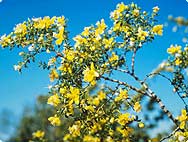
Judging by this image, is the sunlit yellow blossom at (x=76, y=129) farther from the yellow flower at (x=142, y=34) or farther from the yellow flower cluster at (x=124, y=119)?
the yellow flower at (x=142, y=34)

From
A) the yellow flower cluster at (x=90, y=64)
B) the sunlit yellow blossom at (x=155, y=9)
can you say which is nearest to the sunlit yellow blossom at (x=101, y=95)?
the yellow flower cluster at (x=90, y=64)

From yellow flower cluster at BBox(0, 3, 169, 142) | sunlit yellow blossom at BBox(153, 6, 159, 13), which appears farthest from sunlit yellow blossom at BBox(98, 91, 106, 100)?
sunlit yellow blossom at BBox(153, 6, 159, 13)

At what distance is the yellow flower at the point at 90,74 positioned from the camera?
386 centimetres

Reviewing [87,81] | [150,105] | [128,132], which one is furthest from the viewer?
[150,105]

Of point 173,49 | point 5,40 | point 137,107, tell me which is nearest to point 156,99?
point 137,107

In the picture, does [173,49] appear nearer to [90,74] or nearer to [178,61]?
[178,61]

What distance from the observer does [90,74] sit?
3.88 metres

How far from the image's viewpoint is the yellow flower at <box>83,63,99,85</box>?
3855 millimetres

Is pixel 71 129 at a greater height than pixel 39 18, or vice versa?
pixel 39 18

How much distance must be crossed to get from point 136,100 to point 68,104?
0.79 metres

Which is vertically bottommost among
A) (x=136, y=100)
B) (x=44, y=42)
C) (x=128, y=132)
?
(x=128, y=132)

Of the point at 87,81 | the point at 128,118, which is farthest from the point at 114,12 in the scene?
the point at 128,118

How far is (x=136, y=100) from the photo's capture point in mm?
4293

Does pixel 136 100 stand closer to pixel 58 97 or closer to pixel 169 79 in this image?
pixel 169 79
